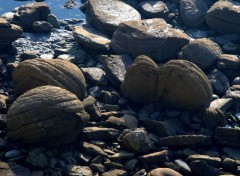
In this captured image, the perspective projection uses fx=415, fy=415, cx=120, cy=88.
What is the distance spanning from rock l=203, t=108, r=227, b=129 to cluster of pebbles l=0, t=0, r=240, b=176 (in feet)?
0.06

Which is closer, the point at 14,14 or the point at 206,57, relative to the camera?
the point at 206,57

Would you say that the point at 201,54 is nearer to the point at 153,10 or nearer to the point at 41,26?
the point at 153,10

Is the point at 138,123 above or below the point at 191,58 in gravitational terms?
below

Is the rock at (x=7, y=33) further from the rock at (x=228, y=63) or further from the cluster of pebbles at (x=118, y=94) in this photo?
the rock at (x=228, y=63)

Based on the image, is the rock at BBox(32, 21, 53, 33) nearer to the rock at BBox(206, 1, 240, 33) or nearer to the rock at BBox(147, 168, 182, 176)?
the rock at BBox(206, 1, 240, 33)

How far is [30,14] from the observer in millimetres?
9750

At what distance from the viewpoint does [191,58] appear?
849cm

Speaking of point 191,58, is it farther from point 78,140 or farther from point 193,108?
point 78,140

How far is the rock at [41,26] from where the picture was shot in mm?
9641

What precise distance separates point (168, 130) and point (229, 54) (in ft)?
10.8

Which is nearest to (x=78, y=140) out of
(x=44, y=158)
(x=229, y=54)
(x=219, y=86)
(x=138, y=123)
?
(x=44, y=158)

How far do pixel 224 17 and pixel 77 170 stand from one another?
5.83 meters

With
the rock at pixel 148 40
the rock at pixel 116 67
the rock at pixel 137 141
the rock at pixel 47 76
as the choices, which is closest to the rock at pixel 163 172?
the rock at pixel 137 141

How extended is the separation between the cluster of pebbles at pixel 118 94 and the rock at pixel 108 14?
2cm
